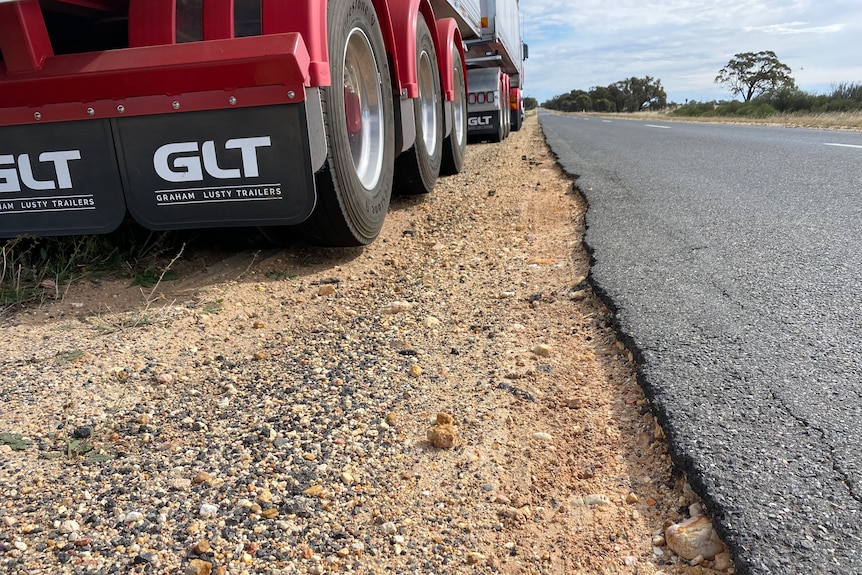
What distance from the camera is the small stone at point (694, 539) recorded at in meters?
1.16

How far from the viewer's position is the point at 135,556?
1167 mm

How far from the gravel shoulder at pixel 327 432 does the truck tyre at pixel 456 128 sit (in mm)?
3351

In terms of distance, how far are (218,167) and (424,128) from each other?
2859 mm

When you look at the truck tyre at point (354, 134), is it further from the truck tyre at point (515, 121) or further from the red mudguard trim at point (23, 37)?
the truck tyre at point (515, 121)

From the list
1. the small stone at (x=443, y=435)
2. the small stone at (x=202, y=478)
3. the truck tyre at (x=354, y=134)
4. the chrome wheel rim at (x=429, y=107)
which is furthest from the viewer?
the chrome wheel rim at (x=429, y=107)

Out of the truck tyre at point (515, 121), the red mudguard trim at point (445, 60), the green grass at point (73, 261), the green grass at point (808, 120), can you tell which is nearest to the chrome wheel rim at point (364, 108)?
the green grass at point (73, 261)

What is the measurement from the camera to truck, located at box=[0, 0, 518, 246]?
207 cm

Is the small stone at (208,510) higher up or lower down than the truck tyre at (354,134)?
lower down

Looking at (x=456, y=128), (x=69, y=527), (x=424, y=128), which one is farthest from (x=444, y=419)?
(x=456, y=128)

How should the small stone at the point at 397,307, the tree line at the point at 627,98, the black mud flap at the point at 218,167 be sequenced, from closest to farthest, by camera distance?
1. the black mud flap at the point at 218,167
2. the small stone at the point at 397,307
3. the tree line at the point at 627,98

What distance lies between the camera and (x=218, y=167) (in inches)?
88.0

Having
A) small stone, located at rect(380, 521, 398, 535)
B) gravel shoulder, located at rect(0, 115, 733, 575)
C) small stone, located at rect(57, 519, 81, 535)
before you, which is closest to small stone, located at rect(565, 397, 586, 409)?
gravel shoulder, located at rect(0, 115, 733, 575)

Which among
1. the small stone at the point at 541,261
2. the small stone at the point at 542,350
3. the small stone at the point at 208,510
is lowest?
the small stone at the point at 208,510

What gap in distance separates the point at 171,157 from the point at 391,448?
1471 mm
